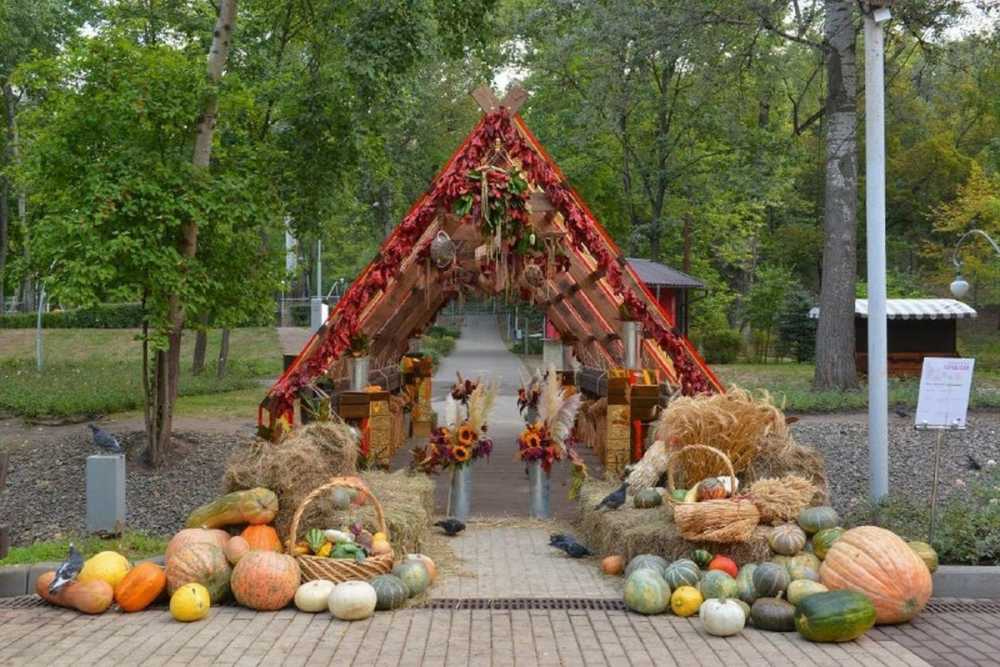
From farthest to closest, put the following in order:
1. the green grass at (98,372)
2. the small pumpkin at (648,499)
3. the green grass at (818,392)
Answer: the green grass at (818,392) < the green grass at (98,372) < the small pumpkin at (648,499)

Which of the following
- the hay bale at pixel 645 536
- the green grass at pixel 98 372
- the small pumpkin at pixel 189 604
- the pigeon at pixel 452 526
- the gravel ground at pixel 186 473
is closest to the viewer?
the small pumpkin at pixel 189 604

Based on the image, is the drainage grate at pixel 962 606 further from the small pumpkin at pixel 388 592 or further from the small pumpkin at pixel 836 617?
the small pumpkin at pixel 388 592

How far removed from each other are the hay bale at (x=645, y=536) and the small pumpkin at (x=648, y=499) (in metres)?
0.08

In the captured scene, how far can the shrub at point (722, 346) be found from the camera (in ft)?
113

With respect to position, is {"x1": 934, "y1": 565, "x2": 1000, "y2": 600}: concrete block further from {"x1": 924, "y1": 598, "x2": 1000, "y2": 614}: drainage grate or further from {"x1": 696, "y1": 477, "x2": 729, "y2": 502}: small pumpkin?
{"x1": 696, "y1": 477, "x2": 729, "y2": 502}: small pumpkin

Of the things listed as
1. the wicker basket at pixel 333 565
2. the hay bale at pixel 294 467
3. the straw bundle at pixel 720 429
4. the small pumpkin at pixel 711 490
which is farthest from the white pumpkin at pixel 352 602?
the straw bundle at pixel 720 429

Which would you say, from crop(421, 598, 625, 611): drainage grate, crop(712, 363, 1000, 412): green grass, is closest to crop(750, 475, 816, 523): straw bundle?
crop(421, 598, 625, 611): drainage grate

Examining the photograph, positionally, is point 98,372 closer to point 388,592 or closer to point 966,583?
point 388,592

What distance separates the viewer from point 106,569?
7031mm

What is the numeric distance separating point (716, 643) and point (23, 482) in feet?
28.2

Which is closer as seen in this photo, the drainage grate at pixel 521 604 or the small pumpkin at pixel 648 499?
the drainage grate at pixel 521 604

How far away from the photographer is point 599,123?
27.7 meters

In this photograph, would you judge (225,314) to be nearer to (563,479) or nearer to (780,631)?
(563,479)

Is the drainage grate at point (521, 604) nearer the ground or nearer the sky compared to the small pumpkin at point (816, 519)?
nearer the ground
